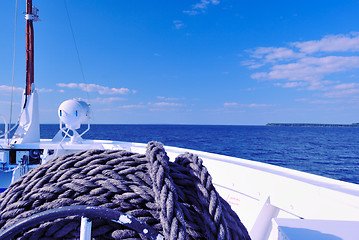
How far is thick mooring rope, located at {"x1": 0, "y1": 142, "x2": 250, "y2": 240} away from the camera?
2.75 ft

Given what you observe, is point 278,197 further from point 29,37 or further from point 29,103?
point 29,37

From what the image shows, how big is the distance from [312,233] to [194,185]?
0.53 meters

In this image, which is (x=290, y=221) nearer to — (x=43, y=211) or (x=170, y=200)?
(x=170, y=200)

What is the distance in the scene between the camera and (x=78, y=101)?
6.62 m

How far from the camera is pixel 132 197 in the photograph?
935 millimetres

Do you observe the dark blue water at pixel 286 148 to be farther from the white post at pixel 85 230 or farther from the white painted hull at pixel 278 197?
the white post at pixel 85 230

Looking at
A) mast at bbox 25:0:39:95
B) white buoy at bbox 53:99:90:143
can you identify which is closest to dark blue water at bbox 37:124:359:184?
white buoy at bbox 53:99:90:143

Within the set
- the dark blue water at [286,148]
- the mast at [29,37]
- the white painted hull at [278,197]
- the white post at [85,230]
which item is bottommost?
the dark blue water at [286,148]

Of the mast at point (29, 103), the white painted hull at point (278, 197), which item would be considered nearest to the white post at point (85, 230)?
the white painted hull at point (278, 197)

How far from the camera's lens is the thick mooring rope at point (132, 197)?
2.75 feet

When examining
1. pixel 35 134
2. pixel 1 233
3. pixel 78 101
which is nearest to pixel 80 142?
pixel 78 101

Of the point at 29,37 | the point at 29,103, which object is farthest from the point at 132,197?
the point at 29,37

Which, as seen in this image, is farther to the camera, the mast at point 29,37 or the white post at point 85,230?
the mast at point 29,37

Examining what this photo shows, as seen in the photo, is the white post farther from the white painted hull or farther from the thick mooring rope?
the white painted hull
